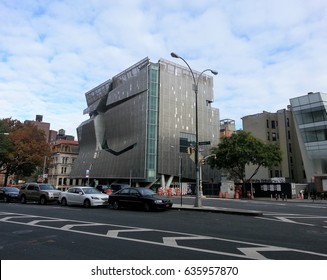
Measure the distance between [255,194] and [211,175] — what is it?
28.3 meters

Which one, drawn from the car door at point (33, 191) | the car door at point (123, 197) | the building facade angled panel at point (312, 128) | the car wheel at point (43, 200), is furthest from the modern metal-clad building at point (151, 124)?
the car door at point (123, 197)

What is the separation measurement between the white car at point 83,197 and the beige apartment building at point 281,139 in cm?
6694

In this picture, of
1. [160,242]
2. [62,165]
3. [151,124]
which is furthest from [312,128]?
[62,165]

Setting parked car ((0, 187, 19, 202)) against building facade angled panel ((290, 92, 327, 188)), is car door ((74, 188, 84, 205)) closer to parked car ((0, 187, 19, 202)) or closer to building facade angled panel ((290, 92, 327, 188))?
parked car ((0, 187, 19, 202))

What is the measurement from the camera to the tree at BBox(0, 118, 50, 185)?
157 ft

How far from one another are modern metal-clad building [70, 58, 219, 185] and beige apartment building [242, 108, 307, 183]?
42.9 ft

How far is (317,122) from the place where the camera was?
55.5 metres

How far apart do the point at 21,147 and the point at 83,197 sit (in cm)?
3046

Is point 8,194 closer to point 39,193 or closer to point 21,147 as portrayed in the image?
point 39,193

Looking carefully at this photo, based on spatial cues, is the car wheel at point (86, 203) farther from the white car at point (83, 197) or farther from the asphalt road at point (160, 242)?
the asphalt road at point (160, 242)

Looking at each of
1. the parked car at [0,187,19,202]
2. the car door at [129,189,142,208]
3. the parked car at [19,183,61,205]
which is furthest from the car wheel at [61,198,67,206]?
the parked car at [0,187,19,202]
